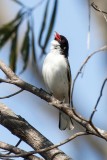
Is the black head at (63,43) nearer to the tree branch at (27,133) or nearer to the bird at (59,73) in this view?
the bird at (59,73)

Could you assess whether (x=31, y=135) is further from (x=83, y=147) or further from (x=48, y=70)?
(x=83, y=147)

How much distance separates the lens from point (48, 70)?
15.9ft

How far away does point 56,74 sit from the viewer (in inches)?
192

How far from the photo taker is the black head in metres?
5.05

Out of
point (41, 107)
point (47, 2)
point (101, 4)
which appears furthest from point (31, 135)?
point (41, 107)

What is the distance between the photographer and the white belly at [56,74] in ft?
15.9

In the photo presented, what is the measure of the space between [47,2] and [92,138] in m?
1.95

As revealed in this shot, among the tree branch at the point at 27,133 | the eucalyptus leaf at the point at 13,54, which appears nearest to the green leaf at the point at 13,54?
the eucalyptus leaf at the point at 13,54

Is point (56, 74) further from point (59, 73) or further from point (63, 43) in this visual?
point (63, 43)

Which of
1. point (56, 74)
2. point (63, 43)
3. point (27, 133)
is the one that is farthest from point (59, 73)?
point (27, 133)

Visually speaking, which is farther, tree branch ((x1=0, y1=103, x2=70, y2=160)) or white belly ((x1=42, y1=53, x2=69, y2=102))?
white belly ((x1=42, y1=53, x2=69, y2=102))

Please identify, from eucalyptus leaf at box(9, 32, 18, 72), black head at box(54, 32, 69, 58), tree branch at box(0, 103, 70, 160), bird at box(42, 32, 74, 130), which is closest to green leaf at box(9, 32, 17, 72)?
eucalyptus leaf at box(9, 32, 18, 72)

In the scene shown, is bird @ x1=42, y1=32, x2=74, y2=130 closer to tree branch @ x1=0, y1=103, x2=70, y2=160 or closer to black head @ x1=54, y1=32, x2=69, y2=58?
black head @ x1=54, y1=32, x2=69, y2=58

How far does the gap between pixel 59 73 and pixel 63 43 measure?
36 cm
